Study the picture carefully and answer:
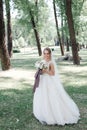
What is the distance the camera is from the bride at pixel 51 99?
8.54 meters

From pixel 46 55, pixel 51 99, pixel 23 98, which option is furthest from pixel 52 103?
pixel 23 98

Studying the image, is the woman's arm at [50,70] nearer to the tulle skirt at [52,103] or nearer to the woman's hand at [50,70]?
the woman's hand at [50,70]

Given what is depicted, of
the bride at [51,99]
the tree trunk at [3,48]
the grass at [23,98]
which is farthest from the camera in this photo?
the tree trunk at [3,48]

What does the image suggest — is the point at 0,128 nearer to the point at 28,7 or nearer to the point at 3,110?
the point at 3,110

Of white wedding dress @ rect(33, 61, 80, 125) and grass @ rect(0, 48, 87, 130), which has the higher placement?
white wedding dress @ rect(33, 61, 80, 125)

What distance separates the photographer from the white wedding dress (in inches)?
336

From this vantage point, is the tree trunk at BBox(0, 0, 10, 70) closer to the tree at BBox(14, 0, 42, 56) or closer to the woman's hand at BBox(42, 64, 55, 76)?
the woman's hand at BBox(42, 64, 55, 76)

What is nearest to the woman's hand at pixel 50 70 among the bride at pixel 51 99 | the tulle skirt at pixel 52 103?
the bride at pixel 51 99

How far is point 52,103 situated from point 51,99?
107 millimetres

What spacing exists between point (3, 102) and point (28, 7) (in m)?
28.8

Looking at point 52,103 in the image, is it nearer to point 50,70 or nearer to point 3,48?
point 50,70

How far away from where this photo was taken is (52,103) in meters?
8.57

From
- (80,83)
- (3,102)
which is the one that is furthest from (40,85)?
(80,83)

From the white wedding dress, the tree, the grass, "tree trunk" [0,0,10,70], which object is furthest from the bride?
the tree
